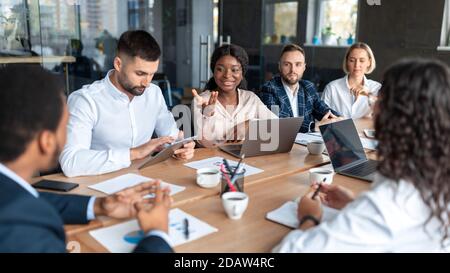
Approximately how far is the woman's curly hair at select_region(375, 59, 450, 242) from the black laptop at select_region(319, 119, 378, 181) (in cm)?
81

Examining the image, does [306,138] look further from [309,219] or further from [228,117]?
[309,219]

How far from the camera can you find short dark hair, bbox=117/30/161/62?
6.57 feet

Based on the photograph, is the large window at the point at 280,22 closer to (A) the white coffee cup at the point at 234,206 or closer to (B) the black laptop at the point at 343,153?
(B) the black laptop at the point at 343,153

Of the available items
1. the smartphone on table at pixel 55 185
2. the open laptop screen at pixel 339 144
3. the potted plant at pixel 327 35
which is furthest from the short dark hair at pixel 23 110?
the potted plant at pixel 327 35

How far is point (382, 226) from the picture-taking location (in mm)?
926

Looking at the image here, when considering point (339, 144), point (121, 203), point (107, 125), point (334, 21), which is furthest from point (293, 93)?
point (334, 21)

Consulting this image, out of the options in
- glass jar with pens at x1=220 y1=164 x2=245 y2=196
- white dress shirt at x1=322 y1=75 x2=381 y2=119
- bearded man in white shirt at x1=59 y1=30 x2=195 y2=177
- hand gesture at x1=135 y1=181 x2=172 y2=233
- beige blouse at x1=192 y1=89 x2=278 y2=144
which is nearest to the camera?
hand gesture at x1=135 y1=181 x2=172 y2=233

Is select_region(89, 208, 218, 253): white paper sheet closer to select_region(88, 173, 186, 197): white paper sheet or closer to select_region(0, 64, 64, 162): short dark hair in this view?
select_region(88, 173, 186, 197): white paper sheet

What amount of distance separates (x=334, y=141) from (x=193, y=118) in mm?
916

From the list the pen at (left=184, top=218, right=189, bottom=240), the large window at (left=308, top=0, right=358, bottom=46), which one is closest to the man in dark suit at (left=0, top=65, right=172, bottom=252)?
the pen at (left=184, top=218, right=189, bottom=240)

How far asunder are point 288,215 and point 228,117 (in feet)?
4.39

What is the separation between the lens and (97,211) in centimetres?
127

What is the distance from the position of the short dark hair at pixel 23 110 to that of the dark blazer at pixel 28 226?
0.08 metres
